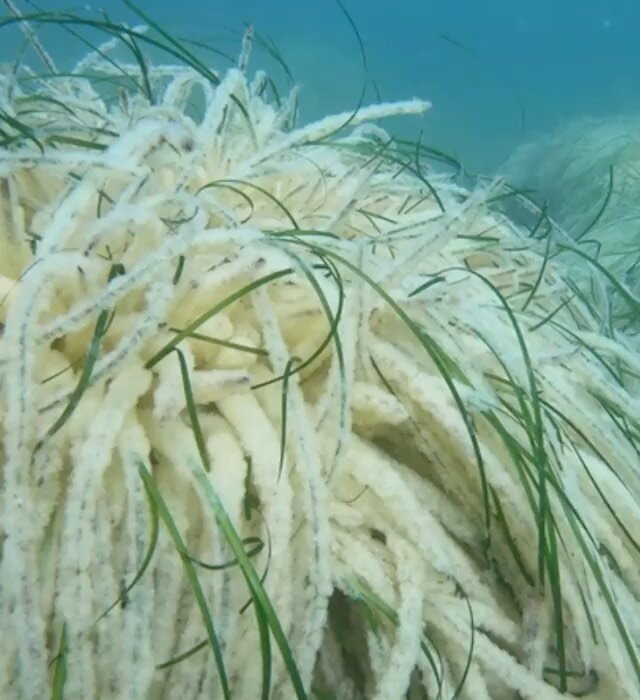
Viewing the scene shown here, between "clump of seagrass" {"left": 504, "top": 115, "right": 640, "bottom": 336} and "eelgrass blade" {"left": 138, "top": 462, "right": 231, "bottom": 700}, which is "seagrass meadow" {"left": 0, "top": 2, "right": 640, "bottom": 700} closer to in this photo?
"eelgrass blade" {"left": 138, "top": 462, "right": 231, "bottom": 700}

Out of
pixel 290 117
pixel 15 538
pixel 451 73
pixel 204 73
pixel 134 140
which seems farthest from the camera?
pixel 451 73

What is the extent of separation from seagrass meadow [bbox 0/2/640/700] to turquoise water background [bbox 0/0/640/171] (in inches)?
22.4

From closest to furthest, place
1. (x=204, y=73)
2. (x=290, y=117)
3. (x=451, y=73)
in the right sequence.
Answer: (x=204, y=73) → (x=290, y=117) → (x=451, y=73)

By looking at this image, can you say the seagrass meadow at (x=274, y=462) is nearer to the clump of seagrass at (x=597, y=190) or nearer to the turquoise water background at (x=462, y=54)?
the clump of seagrass at (x=597, y=190)

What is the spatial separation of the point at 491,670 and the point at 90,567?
0.22 m

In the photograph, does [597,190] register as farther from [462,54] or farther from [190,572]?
[462,54]

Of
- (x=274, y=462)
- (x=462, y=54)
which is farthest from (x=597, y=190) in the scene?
(x=462, y=54)

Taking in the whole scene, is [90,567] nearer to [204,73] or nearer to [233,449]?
[233,449]

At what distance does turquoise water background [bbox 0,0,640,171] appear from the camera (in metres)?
4.41

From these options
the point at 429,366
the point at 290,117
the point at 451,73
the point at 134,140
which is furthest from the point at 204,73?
the point at 451,73

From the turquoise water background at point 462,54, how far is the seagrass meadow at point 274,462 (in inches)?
22.4

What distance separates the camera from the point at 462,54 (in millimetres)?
9391

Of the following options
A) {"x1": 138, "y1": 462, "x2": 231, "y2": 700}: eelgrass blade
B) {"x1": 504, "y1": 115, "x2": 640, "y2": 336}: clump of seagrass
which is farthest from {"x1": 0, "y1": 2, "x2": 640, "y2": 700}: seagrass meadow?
{"x1": 504, "y1": 115, "x2": 640, "y2": 336}: clump of seagrass

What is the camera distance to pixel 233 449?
1.78ft
